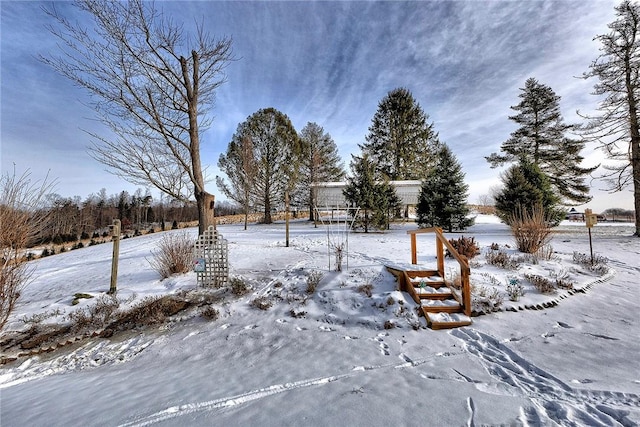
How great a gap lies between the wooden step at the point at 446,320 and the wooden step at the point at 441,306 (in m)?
0.08

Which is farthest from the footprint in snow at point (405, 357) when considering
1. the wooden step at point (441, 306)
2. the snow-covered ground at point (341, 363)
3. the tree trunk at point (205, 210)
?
the tree trunk at point (205, 210)

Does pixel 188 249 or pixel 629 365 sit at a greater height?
pixel 188 249

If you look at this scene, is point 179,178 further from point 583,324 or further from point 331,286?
point 583,324

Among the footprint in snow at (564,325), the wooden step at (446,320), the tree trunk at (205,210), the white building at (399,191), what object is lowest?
the footprint in snow at (564,325)

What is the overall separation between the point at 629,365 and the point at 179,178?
10.3m

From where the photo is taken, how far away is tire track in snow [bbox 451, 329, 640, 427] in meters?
2.14

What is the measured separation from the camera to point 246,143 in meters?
19.3

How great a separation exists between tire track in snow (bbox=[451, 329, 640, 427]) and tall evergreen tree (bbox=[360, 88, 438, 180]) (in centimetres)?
2136

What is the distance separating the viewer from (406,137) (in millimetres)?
23438

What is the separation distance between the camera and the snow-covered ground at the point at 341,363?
7.63 feet

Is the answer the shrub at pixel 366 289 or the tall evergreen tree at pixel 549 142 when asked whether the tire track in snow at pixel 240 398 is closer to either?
the shrub at pixel 366 289

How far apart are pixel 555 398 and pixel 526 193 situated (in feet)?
46.2

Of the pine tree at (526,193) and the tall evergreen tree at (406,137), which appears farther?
the tall evergreen tree at (406,137)

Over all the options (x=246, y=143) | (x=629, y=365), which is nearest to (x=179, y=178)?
(x=629, y=365)
